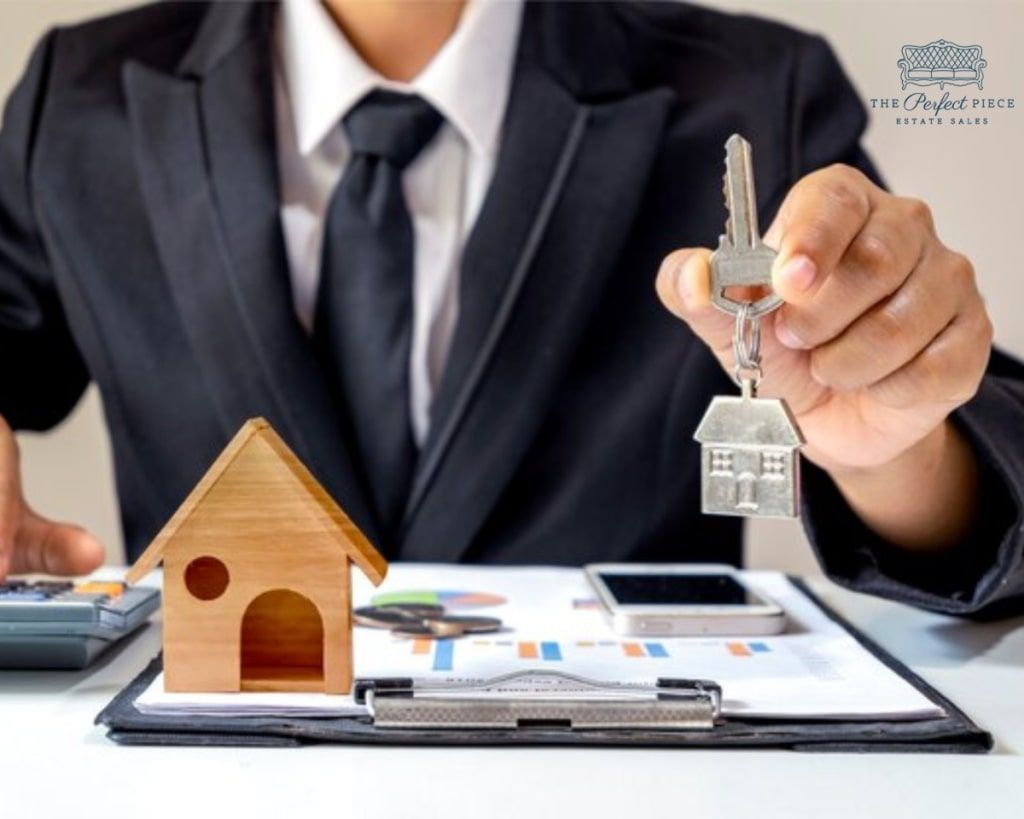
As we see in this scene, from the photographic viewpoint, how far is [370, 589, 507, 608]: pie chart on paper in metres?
0.63

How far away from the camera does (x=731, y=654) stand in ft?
1.77

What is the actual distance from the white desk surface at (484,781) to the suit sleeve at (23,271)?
0.52 metres

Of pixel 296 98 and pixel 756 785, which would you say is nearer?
pixel 756 785

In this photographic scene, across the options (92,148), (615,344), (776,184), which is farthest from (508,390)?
(92,148)

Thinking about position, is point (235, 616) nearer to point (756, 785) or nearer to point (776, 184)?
point (756, 785)

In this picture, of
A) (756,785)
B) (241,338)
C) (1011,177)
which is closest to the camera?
(756,785)

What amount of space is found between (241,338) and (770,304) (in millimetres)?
470

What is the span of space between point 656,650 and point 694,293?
0.51 ft

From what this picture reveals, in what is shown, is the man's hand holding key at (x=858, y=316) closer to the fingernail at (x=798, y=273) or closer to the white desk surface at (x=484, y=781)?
the fingernail at (x=798, y=273)

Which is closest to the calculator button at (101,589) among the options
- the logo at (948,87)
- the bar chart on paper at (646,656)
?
the bar chart on paper at (646,656)

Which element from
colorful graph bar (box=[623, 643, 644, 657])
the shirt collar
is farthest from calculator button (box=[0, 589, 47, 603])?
the shirt collar

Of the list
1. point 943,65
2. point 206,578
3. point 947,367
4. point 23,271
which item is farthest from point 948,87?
point 23,271

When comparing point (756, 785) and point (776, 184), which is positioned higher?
point (776, 184)

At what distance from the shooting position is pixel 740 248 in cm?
45
